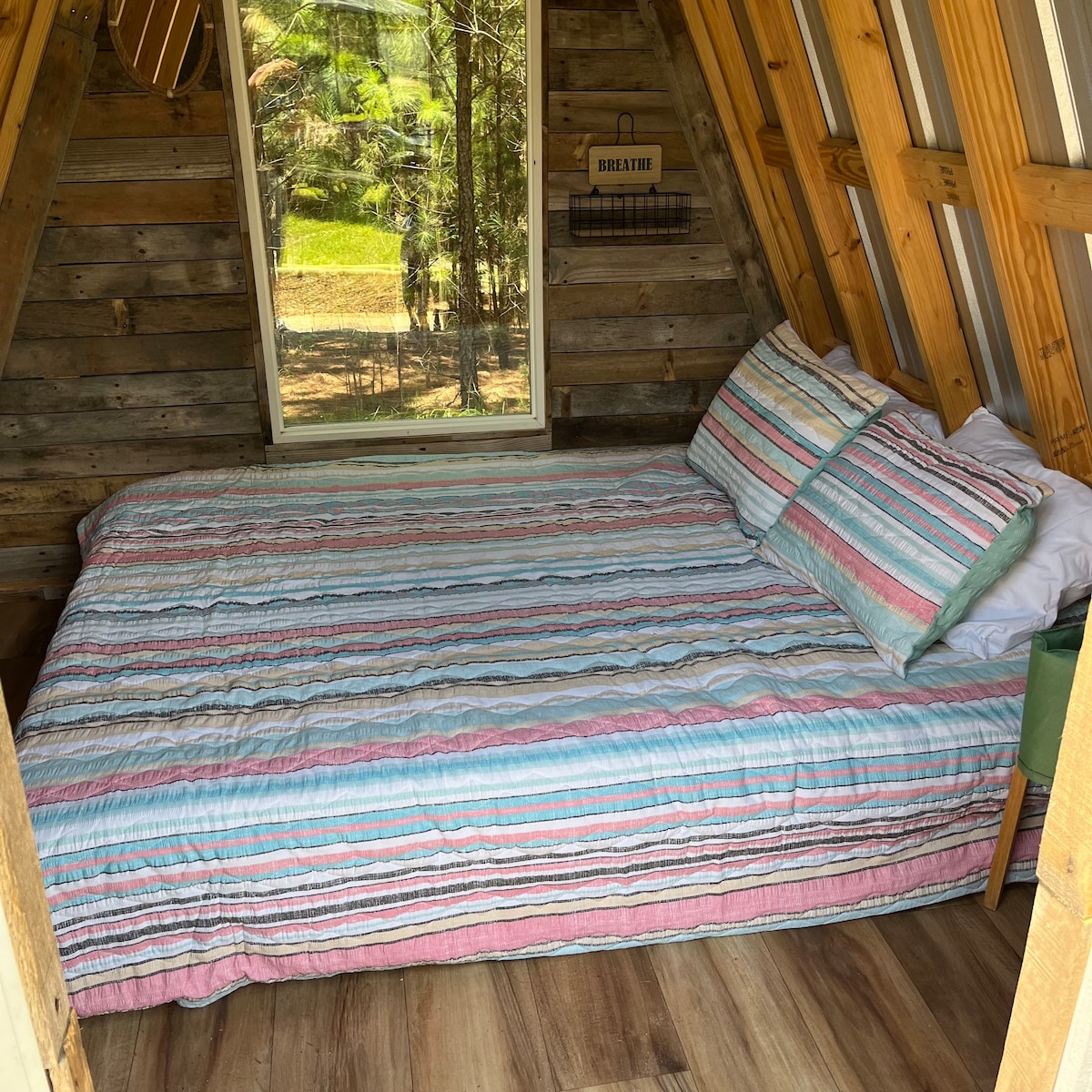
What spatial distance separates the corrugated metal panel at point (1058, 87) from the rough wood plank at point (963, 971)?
1.14 meters

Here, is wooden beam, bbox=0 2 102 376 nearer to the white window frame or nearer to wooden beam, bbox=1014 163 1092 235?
the white window frame

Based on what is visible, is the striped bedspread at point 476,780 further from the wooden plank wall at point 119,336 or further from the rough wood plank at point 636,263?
the rough wood plank at point 636,263

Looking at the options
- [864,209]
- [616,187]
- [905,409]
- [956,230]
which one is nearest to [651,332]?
[616,187]

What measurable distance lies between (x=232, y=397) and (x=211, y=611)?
1226 mm

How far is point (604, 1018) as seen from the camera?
185 cm

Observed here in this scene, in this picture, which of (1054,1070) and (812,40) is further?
(812,40)

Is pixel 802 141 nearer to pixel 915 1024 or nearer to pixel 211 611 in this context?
pixel 211 611

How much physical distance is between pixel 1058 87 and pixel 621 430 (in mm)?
2154

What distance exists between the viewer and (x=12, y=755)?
787 mm

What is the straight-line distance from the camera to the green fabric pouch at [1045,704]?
1.71 metres

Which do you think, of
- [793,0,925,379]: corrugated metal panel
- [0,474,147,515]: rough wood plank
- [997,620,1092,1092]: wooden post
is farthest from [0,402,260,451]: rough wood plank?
[997,620,1092,1092]: wooden post

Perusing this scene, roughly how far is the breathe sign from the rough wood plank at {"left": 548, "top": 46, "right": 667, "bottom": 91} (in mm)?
172

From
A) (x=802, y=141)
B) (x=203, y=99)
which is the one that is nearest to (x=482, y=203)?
(x=203, y=99)

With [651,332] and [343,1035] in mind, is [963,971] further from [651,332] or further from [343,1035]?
[651,332]
